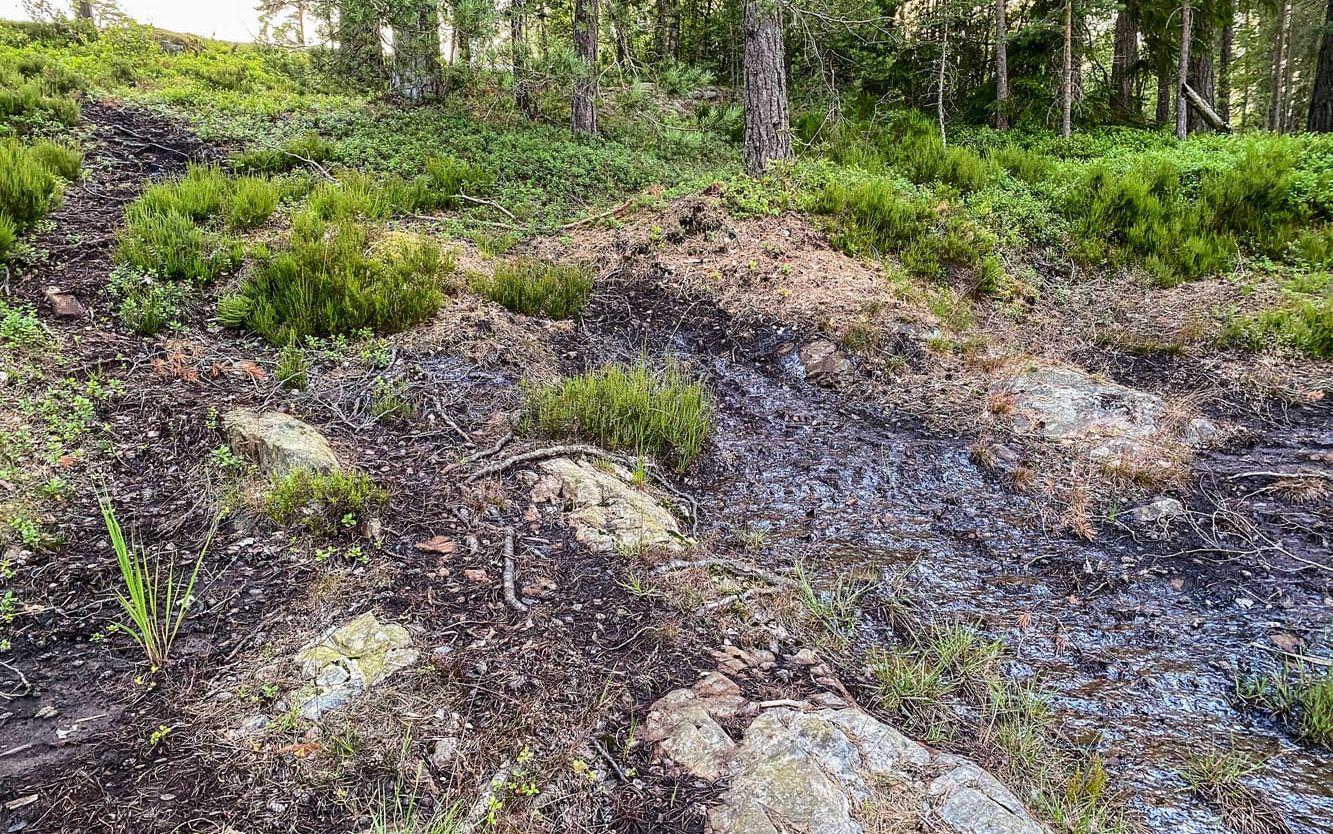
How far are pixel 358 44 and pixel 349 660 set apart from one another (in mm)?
9443

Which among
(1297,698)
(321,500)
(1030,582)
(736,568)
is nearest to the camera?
(1297,698)

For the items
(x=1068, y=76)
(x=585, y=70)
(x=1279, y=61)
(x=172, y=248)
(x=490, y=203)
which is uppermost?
(x=1279, y=61)

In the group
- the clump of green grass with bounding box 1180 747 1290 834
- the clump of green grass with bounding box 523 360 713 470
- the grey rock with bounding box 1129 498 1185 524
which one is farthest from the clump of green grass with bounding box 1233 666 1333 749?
the clump of green grass with bounding box 523 360 713 470

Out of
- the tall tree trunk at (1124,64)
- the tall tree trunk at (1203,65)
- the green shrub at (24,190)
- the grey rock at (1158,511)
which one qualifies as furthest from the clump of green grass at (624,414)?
the tall tree trunk at (1124,64)

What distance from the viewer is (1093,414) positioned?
16.8 feet

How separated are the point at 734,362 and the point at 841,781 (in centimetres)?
428

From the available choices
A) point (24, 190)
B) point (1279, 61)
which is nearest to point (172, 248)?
point (24, 190)

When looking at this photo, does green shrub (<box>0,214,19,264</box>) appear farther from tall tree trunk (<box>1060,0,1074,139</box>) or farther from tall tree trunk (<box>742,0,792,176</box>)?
tall tree trunk (<box>1060,0,1074,139</box>)

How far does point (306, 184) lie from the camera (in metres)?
7.05

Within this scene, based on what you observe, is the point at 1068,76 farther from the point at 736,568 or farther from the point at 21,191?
the point at 21,191

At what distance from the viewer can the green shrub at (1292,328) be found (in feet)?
18.2

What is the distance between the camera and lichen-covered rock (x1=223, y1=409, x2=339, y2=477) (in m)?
3.69

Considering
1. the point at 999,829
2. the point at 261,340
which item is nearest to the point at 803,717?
the point at 999,829

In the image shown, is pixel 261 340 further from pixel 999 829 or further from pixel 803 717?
pixel 999 829
